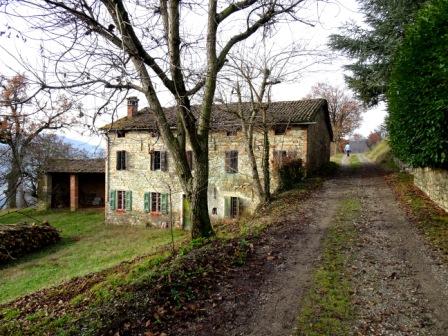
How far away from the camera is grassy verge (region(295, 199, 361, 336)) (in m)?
4.11

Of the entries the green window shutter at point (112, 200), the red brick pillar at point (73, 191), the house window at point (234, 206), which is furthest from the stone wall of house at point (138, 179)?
the red brick pillar at point (73, 191)

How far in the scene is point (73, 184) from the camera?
26625 millimetres

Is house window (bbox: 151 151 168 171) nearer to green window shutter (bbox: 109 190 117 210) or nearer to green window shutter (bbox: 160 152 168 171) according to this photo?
green window shutter (bbox: 160 152 168 171)

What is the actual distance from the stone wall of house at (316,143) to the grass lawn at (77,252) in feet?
28.3

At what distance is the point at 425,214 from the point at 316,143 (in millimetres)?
11883

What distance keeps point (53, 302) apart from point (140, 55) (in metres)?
5.04

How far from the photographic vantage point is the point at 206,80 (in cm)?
694

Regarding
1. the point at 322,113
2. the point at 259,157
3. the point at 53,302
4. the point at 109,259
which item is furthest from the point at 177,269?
the point at 322,113

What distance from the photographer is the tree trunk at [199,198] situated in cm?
766

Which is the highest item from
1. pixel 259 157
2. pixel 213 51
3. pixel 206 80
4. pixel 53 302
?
pixel 213 51

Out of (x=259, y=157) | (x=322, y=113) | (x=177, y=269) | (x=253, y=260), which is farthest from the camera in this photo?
(x=322, y=113)

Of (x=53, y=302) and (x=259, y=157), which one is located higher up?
(x=259, y=157)

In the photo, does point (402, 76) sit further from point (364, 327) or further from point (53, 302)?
point (53, 302)

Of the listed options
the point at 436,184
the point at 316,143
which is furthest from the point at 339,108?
the point at 436,184
